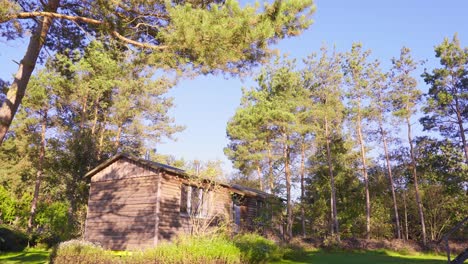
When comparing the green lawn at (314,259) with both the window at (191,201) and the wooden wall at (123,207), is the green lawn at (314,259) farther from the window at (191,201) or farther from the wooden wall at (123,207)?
the window at (191,201)

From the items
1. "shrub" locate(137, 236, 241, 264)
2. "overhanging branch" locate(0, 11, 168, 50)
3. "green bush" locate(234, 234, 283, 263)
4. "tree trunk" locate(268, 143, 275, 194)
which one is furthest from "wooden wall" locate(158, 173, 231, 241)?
"tree trunk" locate(268, 143, 275, 194)

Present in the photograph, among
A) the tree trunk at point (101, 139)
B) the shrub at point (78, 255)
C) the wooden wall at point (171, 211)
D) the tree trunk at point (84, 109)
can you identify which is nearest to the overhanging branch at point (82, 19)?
the shrub at point (78, 255)

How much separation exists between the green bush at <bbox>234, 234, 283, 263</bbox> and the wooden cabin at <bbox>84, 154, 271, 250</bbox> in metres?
1.95

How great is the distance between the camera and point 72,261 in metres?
10.7

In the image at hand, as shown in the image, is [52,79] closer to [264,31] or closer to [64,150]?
[64,150]

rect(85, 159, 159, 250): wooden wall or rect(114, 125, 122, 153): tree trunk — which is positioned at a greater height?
rect(114, 125, 122, 153): tree trunk

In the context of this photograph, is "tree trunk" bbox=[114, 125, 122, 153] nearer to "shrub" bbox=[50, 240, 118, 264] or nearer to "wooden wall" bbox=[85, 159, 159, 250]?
"wooden wall" bbox=[85, 159, 159, 250]

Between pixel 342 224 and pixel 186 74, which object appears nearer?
pixel 186 74

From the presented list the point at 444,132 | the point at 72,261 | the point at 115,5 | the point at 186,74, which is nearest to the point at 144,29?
the point at 115,5

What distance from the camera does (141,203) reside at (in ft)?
55.6

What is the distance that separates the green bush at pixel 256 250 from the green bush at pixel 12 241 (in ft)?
39.5

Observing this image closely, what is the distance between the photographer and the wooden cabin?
16.5 metres

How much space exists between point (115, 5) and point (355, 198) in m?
30.6

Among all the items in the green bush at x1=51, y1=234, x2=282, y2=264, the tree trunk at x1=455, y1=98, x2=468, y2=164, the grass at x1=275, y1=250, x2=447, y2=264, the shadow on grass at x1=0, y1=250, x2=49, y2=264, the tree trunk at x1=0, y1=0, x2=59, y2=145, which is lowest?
the grass at x1=275, y1=250, x2=447, y2=264
